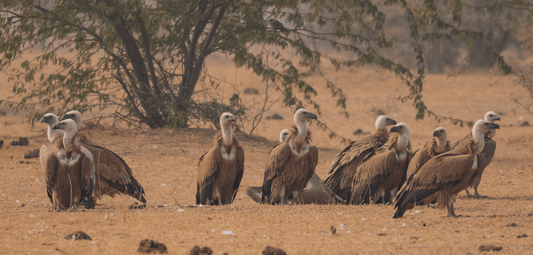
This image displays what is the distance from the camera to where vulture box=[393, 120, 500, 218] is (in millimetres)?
5711

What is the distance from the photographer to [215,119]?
516 inches

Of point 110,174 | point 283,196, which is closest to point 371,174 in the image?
point 283,196

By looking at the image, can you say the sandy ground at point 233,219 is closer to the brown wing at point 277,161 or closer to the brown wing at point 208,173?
the brown wing at point 208,173

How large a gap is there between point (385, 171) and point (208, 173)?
2.09 meters

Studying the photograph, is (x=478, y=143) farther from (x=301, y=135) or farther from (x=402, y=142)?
(x=301, y=135)

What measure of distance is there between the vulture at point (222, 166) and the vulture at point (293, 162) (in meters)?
0.40

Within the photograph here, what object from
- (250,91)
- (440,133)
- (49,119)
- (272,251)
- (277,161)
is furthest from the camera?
(250,91)

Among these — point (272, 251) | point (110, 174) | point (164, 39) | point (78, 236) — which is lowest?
point (78, 236)

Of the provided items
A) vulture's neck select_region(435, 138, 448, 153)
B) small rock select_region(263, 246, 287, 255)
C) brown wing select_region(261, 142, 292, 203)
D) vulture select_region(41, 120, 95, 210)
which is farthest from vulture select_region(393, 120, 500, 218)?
vulture select_region(41, 120, 95, 210)

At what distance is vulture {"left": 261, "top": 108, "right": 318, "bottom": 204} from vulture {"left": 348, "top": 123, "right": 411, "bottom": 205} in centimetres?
64

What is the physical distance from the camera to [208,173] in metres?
6.98

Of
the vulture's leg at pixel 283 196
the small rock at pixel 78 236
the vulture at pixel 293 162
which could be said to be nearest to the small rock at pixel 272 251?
the small rock at pixel 78 236

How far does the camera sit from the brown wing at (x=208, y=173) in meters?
6.95

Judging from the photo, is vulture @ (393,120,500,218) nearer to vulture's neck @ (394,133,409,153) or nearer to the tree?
vulture's neck @ (394,133,409,153)
